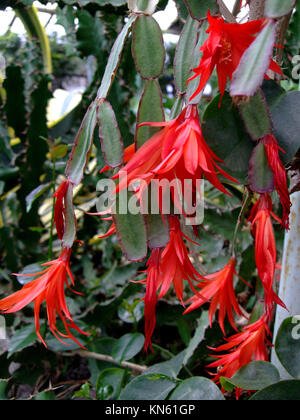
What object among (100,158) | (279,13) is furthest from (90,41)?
(279,13)

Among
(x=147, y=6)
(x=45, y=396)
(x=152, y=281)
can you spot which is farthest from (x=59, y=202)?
(x=45, y=396)

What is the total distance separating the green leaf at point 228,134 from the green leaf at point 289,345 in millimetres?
192

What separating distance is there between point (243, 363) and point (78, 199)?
3.29ft

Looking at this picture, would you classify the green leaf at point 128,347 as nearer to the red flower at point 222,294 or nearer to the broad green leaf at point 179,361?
the broad green leaf at point 179,361

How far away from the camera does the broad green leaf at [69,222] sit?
0.43 metres

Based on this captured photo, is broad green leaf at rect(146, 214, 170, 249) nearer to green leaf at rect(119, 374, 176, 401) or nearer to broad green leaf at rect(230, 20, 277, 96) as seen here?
broad green leaf at rect(230, 20, 277, 96)

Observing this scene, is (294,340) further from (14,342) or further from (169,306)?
(14,342)

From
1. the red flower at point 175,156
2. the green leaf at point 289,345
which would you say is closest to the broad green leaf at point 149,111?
the red flower at point 175,156

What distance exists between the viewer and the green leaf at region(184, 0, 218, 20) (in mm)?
413

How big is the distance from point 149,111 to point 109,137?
48 mm

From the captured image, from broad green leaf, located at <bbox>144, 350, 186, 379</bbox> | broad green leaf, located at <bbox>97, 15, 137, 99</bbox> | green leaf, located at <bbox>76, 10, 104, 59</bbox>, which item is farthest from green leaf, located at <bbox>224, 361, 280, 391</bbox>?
green leaf, located at <bbox>76, 10, 104, 59</bbox>

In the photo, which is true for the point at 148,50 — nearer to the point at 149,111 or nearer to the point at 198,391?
the point at 149,111

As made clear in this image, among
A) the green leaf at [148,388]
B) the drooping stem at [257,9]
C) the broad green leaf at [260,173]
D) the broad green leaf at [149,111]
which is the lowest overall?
the green leaf at [148,388]

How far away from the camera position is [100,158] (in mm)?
874
